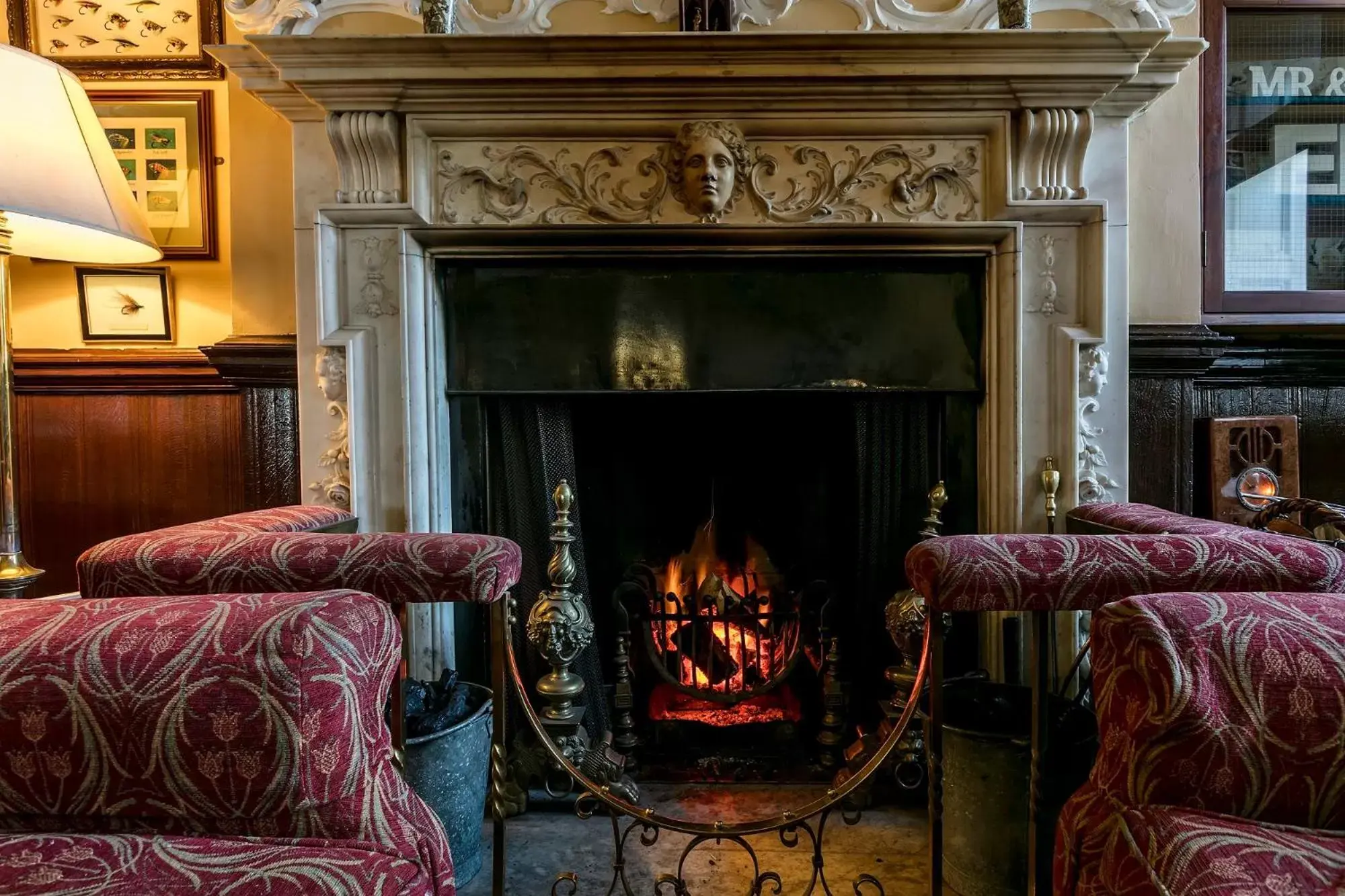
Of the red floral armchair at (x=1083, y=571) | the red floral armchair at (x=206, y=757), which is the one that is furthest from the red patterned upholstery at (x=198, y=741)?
the red floral armchair at (x=1083, y=571)

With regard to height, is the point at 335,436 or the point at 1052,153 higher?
the point at 1052,153

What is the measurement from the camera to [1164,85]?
1563 mm

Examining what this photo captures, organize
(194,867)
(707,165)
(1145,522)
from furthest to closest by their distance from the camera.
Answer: (707,165), (1145,522), (194,867)

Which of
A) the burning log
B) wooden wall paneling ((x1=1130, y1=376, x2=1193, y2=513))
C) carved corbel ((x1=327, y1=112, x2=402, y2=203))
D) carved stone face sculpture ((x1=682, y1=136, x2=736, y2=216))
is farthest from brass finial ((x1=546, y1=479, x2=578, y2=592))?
wooden wall paneling ((x1=1130, y1=376, x2=1193, y2=513))

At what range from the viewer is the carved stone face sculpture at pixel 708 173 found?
4.91 feet

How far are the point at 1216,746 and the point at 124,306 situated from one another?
2347 mm

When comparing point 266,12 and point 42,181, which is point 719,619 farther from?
point 266,12

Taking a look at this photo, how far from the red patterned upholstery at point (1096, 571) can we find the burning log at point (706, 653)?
970mm

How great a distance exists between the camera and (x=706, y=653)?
1.86 m

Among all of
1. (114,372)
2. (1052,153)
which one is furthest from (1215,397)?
(114,372)

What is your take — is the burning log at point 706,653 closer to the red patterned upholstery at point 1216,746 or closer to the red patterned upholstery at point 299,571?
the red patterned upholstery at point 299,571

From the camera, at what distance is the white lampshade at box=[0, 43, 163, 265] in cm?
113

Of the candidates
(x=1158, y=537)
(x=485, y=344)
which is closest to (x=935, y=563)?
(x=1158, y=537)

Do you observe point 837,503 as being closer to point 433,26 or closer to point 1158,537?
point 1158,537
